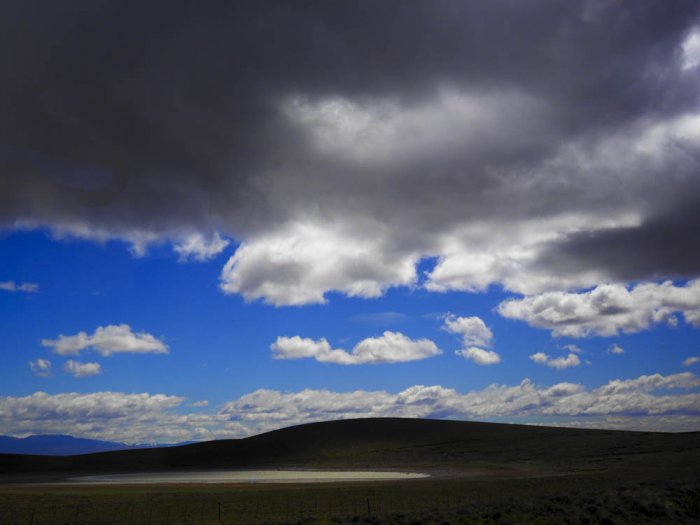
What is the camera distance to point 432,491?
55344 mm

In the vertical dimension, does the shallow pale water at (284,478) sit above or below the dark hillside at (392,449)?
below

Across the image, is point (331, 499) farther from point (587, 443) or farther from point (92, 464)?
point (92, 464)

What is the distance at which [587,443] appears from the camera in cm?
12506

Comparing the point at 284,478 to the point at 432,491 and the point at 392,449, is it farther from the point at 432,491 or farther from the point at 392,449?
the point at 392,449

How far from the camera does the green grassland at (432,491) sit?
111ft

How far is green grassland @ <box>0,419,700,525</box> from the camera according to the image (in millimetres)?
33750

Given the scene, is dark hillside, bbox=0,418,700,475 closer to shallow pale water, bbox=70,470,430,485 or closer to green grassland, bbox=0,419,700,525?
green grassland, bbox=0,419,700,525

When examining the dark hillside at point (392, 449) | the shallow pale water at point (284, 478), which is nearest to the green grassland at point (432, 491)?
the dark hillside at point (392, 449)

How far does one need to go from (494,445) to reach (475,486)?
3495 inches

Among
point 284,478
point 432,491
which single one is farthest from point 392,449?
point 432,491

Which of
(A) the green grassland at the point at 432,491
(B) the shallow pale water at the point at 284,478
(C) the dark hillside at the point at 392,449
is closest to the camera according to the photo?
(A) the green grassland at the point at 432,491

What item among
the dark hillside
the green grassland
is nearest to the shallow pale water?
the green grassland

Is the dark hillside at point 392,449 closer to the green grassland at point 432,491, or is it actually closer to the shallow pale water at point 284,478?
the green grassland at point 432,491

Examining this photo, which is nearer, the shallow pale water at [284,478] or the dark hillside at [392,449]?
the shallow pale water at [284,478]
